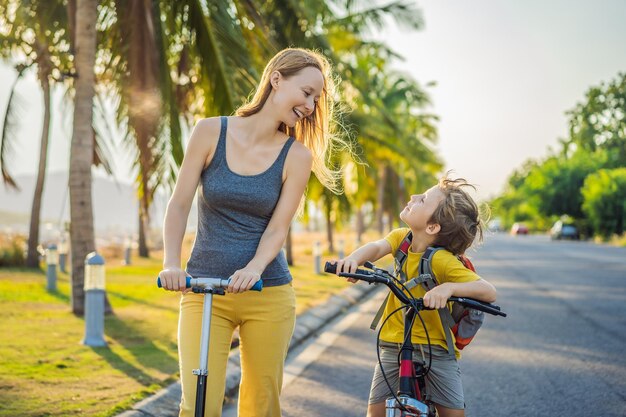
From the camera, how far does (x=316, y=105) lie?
340 centimetres

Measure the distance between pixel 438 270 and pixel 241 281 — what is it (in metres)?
0.95

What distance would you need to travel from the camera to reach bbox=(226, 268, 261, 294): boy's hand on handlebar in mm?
2914

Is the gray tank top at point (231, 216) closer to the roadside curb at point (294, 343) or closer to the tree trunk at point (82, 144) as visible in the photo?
the roadside curb at point (294, 343)

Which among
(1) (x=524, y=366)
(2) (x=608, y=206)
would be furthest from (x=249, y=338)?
(2) (x=608, y=206)

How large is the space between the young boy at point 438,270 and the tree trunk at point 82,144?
22.4 ft

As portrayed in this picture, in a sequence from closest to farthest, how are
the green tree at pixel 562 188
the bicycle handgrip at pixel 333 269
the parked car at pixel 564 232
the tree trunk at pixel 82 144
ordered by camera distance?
the bicycle handgrip at pixel 333 269
the tree trunk at pixel 82 144
the parked car at pixel 564 232
the green tree at pixel 562 188

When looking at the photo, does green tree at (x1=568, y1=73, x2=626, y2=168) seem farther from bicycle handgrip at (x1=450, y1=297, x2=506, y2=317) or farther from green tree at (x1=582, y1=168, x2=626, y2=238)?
bicycle handgrip at (x1=450, y1=297, x2=506, y2=317)

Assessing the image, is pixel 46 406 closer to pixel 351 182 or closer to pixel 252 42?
pixel 252 42

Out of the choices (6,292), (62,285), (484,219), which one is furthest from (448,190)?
(62,285)

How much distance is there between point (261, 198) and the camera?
3.15 m

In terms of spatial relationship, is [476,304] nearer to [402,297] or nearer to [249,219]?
[402,297]

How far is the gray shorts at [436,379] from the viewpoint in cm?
339

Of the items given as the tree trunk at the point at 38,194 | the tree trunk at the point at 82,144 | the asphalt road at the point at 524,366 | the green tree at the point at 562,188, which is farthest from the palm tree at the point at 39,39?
the green tree at the point at 562,188

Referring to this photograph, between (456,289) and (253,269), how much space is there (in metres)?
0.85
